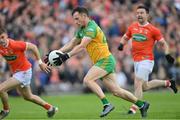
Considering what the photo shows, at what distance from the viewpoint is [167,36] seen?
31.5 m

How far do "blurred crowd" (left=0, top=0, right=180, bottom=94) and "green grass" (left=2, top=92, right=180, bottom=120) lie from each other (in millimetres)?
1378

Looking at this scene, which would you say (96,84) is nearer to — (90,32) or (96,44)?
(96,44)

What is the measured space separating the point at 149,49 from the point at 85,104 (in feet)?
16.6

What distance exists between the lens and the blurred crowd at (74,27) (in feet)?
97.8

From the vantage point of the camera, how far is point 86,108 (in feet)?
70.9

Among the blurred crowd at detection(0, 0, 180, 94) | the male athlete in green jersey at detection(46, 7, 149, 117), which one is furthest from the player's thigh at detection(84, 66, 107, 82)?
the blurred crowd at detection(0, 0, 180, 94)

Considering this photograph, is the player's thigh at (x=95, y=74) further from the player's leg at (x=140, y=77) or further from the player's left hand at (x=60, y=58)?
the player's leg at (x=140, y=77)

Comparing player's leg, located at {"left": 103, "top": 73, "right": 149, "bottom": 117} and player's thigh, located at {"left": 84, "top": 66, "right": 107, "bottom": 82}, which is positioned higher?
player's thigh, located at {"left": 84, "top": 66, "right": 107, "bottom": 82}

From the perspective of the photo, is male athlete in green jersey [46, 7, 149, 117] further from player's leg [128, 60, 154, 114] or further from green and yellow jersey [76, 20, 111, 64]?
player's leg [128, 60, 154, 114]

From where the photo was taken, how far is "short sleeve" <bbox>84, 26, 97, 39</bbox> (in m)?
17.0

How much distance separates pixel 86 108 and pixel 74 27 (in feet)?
31.9

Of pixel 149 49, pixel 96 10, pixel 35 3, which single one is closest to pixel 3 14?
pixel 35 3

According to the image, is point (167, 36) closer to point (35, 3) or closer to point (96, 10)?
point (96, 10)

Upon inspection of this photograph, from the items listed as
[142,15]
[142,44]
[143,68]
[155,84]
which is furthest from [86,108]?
[142,15]
